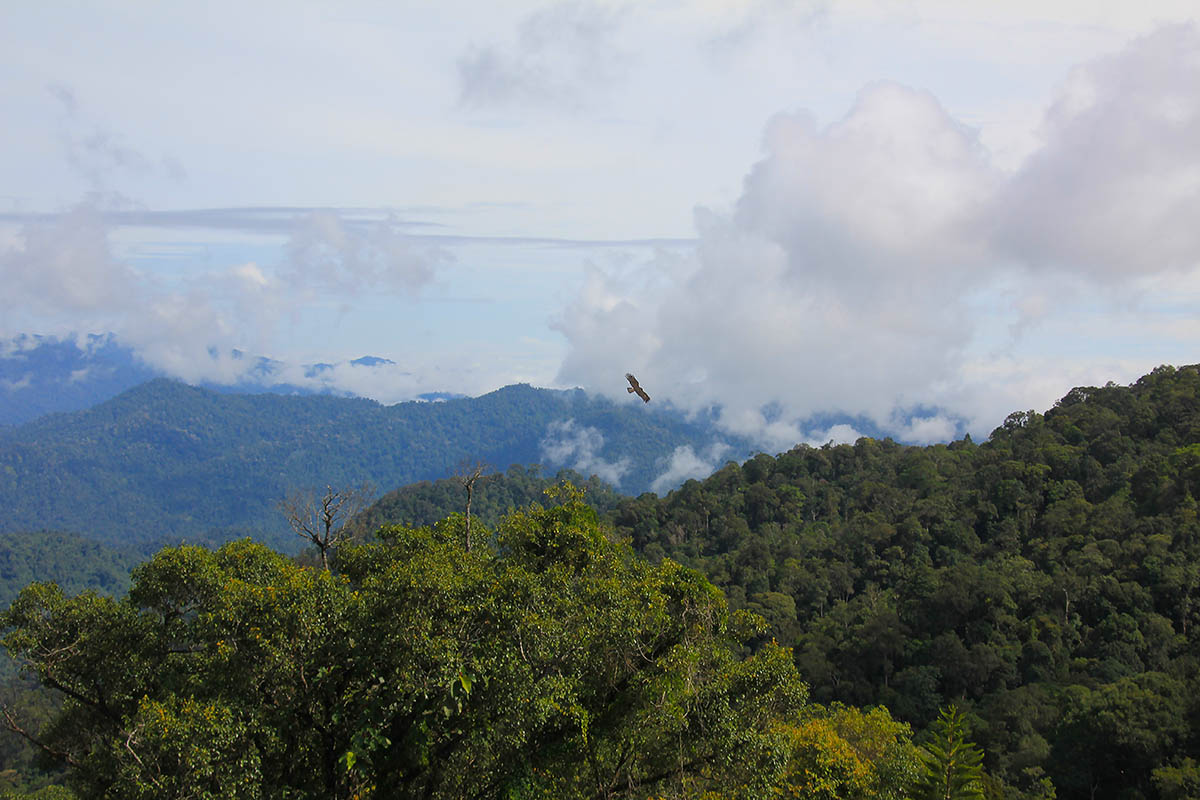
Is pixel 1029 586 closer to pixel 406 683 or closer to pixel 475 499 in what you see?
pixel 406 683

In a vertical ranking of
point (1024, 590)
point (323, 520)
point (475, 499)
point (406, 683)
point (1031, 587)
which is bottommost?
point (406, 683)

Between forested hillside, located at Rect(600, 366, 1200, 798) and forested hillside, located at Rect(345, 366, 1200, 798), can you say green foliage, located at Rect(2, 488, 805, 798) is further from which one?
forested hillside, located at Rect(345, 366, 1200, 798)

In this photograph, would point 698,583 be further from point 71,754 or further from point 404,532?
point 71,754

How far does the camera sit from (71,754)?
41.2ft

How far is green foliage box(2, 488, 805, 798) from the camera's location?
32.4ft

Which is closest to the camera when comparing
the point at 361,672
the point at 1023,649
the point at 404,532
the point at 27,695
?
the point at 361,672

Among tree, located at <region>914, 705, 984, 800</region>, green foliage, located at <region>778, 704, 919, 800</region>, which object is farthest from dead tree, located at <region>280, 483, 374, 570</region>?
tree, located at <region>914, 705, 984, 800</region>

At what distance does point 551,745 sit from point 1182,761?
22.3 m

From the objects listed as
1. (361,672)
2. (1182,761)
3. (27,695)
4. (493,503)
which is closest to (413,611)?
(361,672)

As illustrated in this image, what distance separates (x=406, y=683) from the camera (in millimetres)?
9773

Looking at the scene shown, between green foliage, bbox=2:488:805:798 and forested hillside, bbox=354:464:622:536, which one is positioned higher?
forested hillside, bbox=354:464:622:536

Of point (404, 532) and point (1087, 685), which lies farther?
point (1087, 685)

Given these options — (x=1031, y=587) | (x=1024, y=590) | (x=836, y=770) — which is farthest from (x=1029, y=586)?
(x=836, y=770)

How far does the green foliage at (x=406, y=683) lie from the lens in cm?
988
